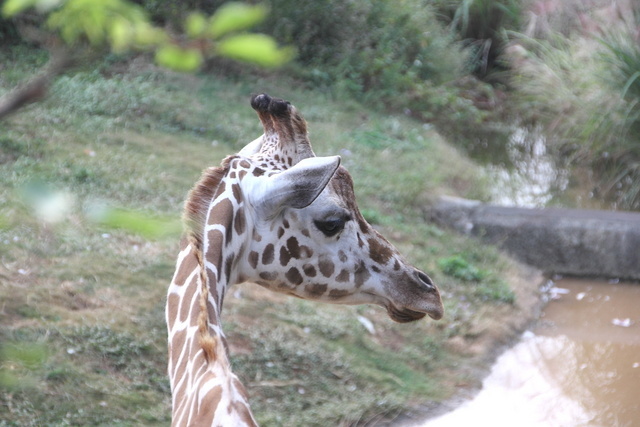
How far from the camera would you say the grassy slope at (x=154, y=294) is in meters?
4.14

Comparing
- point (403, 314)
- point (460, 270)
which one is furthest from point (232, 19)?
point (460, 270)

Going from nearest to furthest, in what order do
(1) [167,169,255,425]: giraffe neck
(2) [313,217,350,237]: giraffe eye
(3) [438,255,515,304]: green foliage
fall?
(1) [167,169,255,425]: giraffe neck
(2) [313,217,350,237]: giraffe eye
(3) [438,255,515,304]: green foliage

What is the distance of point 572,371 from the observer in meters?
5.79

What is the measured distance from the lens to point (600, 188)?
920 centimetres

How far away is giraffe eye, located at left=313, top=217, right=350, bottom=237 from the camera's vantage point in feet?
8.77

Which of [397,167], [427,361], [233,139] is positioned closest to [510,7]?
[397,167]

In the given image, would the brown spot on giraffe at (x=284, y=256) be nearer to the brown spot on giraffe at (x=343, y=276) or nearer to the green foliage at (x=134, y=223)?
the brown spot on giraffe at (x=343, y=276)

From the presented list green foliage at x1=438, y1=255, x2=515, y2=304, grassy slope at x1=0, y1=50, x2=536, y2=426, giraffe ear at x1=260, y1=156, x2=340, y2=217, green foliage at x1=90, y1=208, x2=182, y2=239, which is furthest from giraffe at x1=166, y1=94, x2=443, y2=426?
green foliage at x1=438, y1=255, x2=515, y2=304

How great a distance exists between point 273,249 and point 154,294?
2467 millimetres

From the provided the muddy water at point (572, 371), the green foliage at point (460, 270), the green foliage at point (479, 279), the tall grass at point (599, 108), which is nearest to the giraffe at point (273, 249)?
the muddy water at point (572, 371)

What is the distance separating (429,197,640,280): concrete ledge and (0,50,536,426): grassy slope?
0.35m

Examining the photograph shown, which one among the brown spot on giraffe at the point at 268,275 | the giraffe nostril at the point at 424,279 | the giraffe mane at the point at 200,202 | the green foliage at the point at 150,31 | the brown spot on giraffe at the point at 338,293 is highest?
the green foliage at the point at 150,31

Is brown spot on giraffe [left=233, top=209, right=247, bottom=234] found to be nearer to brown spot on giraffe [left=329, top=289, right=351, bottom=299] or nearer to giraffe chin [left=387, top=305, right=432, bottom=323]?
brown spot on giraffe [left=329, top=289, right=351, bottom=299]

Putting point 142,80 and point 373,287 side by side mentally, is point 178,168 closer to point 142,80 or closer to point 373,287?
point 142,80
